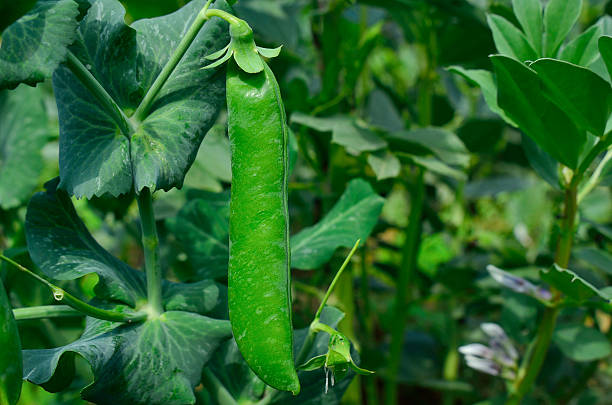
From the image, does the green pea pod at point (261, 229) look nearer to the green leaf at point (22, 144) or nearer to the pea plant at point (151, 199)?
the pea plant at point (151, 199)

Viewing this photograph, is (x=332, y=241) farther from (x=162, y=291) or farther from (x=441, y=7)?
(x=441, y=7)

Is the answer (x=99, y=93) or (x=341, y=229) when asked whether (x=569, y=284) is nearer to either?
(x=341, y=229)

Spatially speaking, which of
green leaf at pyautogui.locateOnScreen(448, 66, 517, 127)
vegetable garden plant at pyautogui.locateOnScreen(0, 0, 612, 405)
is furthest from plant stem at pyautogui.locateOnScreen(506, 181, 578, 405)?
green leaf at pyautogui.locateOnScreen(448, 66, 517, 127)

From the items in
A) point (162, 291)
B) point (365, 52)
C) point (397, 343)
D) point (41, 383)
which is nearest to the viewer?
point (41, 383)

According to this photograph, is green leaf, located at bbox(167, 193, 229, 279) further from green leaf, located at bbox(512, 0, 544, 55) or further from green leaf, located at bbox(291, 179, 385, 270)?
green leaf, located at bbox(512, 0, 544, 55)

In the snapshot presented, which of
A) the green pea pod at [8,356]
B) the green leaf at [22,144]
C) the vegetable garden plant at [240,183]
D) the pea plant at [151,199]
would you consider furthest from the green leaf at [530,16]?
the green leaf at [22,144]

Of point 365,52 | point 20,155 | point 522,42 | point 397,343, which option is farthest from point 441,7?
point 20,155
